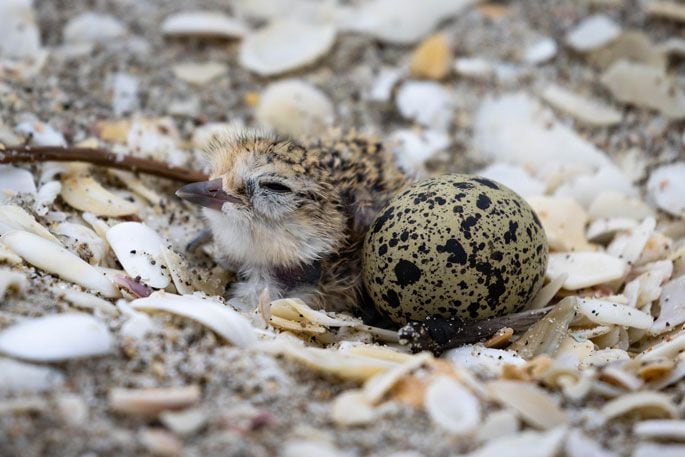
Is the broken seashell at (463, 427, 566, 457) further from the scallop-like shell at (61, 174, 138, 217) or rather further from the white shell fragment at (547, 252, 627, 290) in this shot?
the scallop-like shell at (61, 174, 138, 217)

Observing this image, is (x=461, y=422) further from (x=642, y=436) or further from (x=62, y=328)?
(x=62, y=328)

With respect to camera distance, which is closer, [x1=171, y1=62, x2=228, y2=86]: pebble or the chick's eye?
the chick's eye

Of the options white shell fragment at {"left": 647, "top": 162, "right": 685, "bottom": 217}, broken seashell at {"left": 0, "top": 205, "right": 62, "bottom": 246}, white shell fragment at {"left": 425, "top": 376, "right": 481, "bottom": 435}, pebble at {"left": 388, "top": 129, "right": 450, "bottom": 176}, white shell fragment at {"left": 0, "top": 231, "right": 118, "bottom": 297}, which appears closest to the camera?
white shell fragment at {"left": 425, "top": 376, "right": 481, "bottom": 435}

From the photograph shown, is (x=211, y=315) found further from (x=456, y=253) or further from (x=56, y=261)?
(x=456, y=253)

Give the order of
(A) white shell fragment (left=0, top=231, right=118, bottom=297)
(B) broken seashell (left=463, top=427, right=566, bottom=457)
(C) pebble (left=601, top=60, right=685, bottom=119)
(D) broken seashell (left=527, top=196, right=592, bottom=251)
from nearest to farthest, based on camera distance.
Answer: (B) broken seashell (left=463, top=427, right=566, bottom=457) < (A) white shell fragment (left=0, top=231, right=118, bottom=297) < (D) broken seashell (left=527, top=196, right=592, bottom=251) < (C) pebble (left=601, top=60, right=685, bottom=119)

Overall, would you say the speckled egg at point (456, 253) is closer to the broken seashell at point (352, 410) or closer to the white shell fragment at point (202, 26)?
the broken seashell at point (352, 410)

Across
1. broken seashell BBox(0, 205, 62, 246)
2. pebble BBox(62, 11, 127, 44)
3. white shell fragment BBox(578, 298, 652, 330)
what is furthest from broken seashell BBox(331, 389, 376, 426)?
pebble BBox(62, 11, 127, 44)
